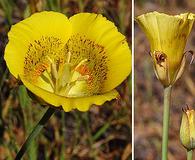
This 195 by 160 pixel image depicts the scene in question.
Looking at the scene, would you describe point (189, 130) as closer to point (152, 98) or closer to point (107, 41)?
point (107, 41)

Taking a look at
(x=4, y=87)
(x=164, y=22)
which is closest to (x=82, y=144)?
(x=4, y=87)

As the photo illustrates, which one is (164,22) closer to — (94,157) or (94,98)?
(94,98)

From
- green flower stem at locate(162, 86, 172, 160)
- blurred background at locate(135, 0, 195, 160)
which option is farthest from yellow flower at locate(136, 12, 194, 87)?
blurred background at locate(135, 0, 195, 160)

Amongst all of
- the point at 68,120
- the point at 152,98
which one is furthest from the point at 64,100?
the point at 152,98

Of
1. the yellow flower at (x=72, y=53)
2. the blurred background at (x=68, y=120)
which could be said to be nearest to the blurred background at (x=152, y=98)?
the blurred background at (x=68, y=120)

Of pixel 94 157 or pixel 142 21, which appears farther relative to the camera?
pixel 94 157

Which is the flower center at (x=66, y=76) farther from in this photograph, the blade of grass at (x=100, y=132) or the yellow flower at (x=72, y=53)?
the blade of grass at (x=100, y=132)
